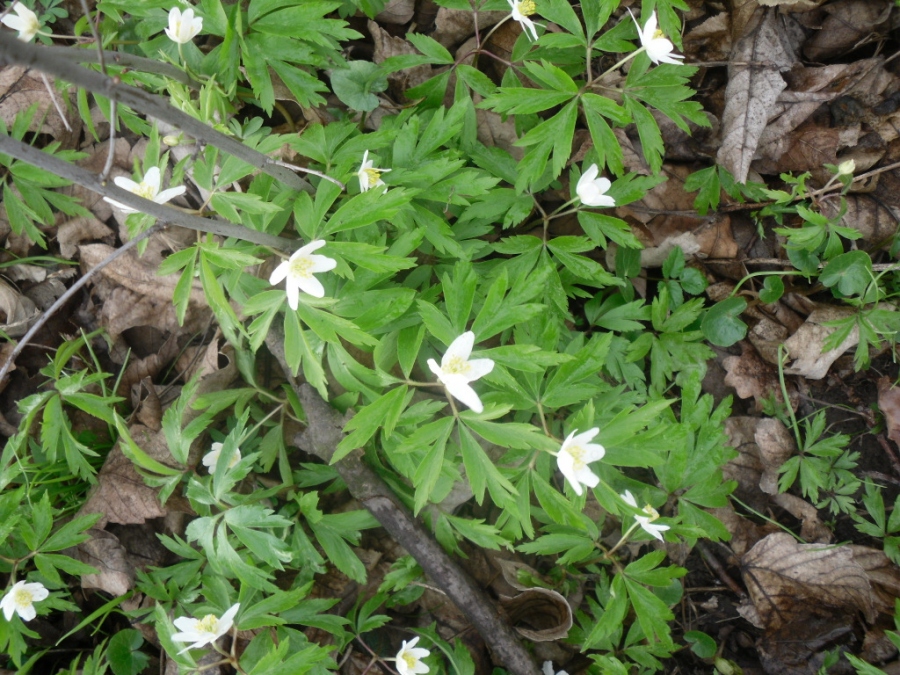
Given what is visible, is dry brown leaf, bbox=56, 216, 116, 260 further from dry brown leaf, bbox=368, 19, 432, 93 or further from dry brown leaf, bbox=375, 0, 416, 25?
dry brown leaf, bbox=375, 0, 416, 25

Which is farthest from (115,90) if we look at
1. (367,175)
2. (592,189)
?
(592,189)

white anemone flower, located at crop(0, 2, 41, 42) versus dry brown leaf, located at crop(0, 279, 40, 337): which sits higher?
white anemone flower, located at crop(0, 2, 41, 42)

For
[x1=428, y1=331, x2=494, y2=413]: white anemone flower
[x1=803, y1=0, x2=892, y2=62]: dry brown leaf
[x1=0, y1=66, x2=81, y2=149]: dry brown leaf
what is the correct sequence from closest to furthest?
[x1=428, y1=331, x2=494, y2=413]: white anemone flower → [x1=803, y1=0, x2=892, y2=62]: dry brown leaf → [x1=0, y1=66, x2=81, y2=149]: dry brown leaf

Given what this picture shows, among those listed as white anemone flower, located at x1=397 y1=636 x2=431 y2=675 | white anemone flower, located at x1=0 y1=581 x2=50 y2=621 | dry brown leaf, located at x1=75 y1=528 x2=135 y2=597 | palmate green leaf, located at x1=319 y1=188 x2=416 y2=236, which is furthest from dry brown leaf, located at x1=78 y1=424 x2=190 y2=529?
palmate green leaf, located at x1=319 y1=188 x2=416 y2=236

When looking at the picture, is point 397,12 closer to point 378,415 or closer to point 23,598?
point 378,415

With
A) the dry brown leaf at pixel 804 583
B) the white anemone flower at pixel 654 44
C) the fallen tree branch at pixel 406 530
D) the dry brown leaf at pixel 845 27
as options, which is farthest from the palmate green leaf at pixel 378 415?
the dry brown leaf at pixel 845 27

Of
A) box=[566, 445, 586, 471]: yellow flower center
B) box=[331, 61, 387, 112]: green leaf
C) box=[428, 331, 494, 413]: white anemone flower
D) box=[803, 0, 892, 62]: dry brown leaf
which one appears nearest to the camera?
box=[428, 331, 494, 413]: white anemone flower

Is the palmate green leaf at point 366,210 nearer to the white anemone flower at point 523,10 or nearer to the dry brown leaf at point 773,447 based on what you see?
the white anemone flower at point 523,10
